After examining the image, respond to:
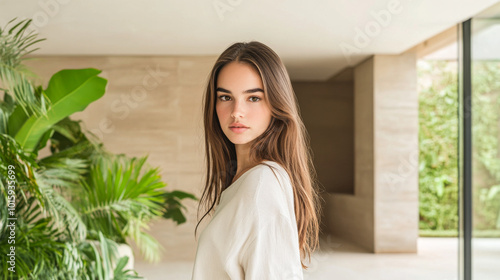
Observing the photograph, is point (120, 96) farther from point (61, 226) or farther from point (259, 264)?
point (259, 264)

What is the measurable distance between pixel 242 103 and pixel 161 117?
6.03m

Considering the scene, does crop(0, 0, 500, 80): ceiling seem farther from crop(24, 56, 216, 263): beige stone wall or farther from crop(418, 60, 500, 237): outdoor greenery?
crop(418, 60, 500, 237): outdoor greenery

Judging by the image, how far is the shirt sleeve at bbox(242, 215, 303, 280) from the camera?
0.74m

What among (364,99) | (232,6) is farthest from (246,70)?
(364,99)

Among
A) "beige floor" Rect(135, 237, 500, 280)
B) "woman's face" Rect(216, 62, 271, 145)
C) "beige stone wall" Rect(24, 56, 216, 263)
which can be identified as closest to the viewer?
"woman's face" Rect(216, 62, 271, 145)

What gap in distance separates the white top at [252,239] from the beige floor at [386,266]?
405 centimetres

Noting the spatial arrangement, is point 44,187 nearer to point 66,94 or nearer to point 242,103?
point 66,94

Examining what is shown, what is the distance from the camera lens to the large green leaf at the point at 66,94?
2531mm

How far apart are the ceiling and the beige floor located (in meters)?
2.07

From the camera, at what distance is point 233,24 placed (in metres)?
4.96

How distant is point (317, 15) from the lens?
15.3ft

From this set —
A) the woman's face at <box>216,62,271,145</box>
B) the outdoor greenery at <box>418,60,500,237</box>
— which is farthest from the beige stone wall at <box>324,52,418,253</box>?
the woman's face at <box>216,62,271,145</box>

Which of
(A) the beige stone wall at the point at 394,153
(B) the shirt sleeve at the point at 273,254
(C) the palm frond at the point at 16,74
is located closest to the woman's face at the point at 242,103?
(B) the shirt sleeve at the point at 273,254

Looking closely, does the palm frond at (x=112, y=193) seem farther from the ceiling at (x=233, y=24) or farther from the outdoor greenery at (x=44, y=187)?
the ceiling at (x=233, y=24)
